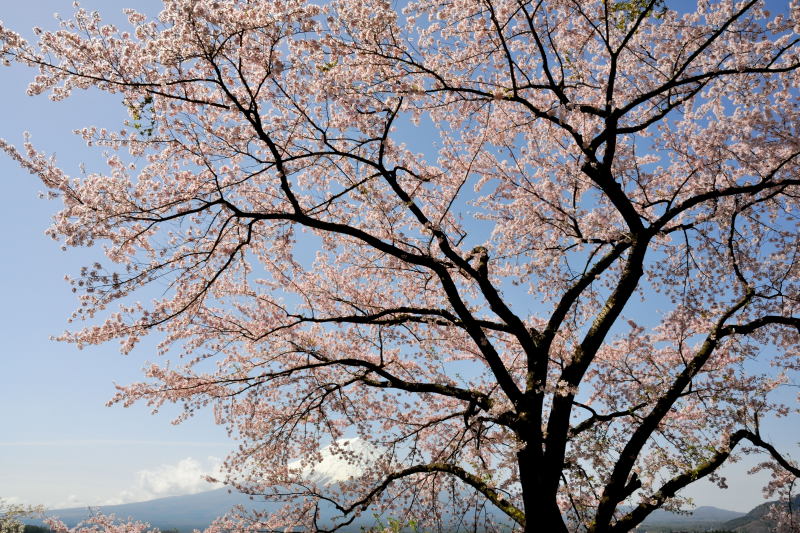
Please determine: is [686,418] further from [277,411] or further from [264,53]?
[264,53]

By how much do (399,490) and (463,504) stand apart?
135 cm

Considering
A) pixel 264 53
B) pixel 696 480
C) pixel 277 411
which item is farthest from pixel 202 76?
pixel 696 480

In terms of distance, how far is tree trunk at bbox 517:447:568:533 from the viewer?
644 centimetres

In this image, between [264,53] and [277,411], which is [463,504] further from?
[264,53]

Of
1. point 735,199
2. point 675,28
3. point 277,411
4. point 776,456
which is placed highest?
point 675,28

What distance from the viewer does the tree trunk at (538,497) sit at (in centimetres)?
644

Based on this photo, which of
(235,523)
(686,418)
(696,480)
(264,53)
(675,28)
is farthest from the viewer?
(686,418)

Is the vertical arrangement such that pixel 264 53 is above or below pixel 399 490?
above

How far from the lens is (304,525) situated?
859 centimetres

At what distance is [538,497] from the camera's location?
652 cm

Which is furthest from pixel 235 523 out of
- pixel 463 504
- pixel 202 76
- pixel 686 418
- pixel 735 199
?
pixel 735 199

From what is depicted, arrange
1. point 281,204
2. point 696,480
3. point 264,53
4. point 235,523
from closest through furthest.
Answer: point 264,53, point 696,480, point 281,204, point 235,523

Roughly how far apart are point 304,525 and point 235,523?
4.85ft

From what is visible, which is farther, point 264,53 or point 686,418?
point 686,418
